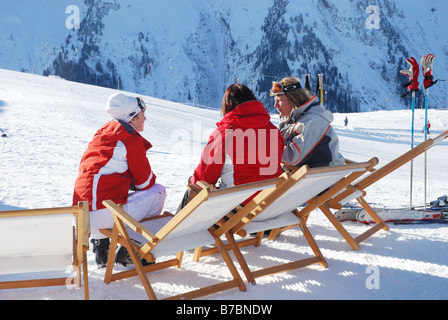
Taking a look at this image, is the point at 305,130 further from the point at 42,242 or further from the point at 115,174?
the point at 42,242

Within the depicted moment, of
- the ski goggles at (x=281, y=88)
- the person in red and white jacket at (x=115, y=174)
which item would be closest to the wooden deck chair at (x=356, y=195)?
the ski goggles at (x=281, y=88)

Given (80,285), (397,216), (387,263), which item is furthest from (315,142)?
(80,285)

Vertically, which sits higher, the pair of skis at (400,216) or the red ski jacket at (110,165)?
the red ski jacket at (110,165)

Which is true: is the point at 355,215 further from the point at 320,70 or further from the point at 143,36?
the point at 143,36

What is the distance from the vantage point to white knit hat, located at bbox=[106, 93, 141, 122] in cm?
288

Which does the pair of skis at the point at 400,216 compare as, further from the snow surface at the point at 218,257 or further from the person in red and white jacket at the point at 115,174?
the person in red and white jacket at the point at 115,174

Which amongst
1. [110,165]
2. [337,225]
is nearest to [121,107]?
[110,165]

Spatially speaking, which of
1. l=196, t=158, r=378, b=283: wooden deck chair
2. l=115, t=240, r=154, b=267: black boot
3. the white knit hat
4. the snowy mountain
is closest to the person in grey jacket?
l=196, t=158, r=378, b=283: wooden deck chair

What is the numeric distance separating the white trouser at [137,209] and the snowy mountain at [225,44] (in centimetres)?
8970

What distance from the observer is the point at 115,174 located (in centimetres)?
278

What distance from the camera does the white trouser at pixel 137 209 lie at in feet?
9.01

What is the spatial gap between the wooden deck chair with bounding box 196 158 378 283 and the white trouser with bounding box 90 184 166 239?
0.48m

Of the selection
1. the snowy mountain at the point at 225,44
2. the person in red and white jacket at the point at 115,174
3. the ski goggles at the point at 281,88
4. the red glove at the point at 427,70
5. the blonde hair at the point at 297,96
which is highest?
the snowy mountain at the point at 225,44

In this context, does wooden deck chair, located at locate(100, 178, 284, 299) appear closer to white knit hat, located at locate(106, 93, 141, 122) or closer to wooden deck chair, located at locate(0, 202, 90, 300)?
wooden deck chair, located at locate(0, 202, 90, 300)
